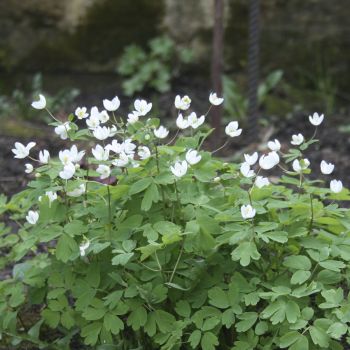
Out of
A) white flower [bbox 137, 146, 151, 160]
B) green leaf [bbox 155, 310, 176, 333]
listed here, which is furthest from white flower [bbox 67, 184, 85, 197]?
green leaf [bbox 155, 310, 176, 333]

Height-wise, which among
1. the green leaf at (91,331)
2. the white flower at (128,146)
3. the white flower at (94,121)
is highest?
the white flower at (94,121)

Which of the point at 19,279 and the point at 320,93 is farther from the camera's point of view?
the point at 320,93

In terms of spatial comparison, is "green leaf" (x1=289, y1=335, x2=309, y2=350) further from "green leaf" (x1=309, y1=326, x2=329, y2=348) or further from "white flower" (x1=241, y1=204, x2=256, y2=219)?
"white flower" (x1=241, y1=204, x2=256, y2=219)

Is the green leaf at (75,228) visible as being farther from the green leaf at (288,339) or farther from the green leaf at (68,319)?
the green leaf at (288,339)

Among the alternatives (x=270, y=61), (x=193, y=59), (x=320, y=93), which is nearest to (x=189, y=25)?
(x=193, y=59)

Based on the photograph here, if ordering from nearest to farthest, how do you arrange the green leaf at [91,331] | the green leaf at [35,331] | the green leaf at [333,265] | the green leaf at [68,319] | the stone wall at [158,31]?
the green leaf at [333,265] → the green leaf at [91,331] → the green leaf at [68,319] → the green leaf at [35,331] → the stone wall at [158,31]

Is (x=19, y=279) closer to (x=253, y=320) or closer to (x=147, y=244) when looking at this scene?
(x=147, y=244)

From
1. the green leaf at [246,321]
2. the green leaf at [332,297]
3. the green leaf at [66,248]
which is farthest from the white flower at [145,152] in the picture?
the green leaf at [332,297]

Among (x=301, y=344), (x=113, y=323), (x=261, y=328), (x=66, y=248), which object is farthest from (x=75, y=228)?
(x=301, y=344)
